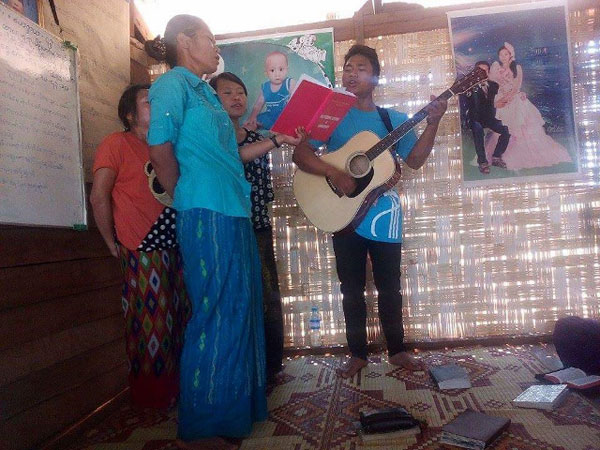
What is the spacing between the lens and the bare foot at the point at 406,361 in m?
2.56

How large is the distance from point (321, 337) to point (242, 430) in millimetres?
1400

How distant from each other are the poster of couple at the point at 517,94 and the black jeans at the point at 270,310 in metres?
1.34

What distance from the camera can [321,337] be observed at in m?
3.12

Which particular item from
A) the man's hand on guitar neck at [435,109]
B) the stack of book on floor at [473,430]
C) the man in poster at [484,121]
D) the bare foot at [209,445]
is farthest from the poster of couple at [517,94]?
the bare foot at [209,445]

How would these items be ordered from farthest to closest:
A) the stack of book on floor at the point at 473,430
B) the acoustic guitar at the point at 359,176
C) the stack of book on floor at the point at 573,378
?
the acoustic guitar at the point at 359,176
the stack of book on floor at the point at 573,378
the stack of book on floor at the point at 473,430

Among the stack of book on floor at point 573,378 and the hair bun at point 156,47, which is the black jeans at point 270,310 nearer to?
the stack of book on floor at point 573,378

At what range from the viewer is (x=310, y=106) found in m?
2.28

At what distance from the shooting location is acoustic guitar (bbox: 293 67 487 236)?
249 centimetres

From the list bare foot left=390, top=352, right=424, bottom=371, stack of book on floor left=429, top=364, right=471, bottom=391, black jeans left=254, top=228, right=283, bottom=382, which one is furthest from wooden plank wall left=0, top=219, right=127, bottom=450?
stack of book on floor left=429, top=364, right=471, bottom=391

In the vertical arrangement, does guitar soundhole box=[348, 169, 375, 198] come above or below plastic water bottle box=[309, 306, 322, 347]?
above

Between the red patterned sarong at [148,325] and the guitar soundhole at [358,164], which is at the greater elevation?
the guitar soundhole at [358,164]

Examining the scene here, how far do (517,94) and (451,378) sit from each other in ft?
5.80

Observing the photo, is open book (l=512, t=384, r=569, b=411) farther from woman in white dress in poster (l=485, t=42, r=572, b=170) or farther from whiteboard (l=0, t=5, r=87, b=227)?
whiteboard (l=0, t=5, r=87, b=227)

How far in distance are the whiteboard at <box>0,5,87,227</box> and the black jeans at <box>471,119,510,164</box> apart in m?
2.23
